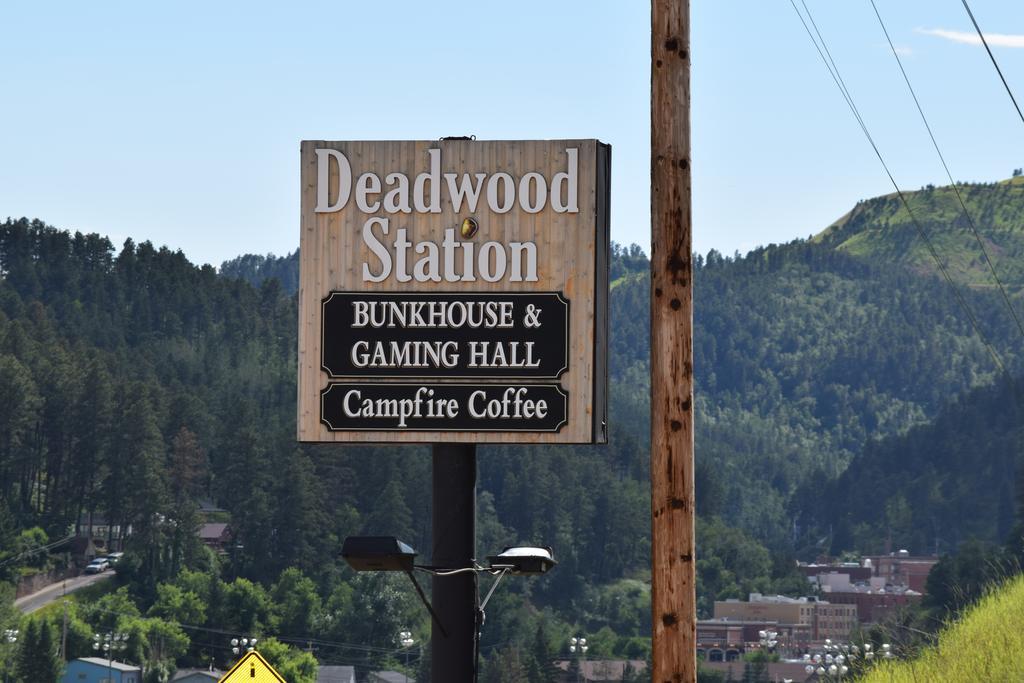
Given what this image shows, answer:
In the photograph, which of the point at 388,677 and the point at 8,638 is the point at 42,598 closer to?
the point at 8,638

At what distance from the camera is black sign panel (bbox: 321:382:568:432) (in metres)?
15.8

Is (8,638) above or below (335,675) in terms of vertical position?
above

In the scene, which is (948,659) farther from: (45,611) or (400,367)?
(45,611)

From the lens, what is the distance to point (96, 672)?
543 feet

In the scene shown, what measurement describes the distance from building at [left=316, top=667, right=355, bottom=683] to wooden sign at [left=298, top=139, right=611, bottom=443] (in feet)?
518

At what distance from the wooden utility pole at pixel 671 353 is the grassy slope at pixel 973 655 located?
602 cm

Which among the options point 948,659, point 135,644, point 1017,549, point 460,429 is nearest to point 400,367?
point 460,429

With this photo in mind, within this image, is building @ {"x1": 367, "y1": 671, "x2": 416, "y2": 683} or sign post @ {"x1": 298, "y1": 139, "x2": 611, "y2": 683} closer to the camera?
sign post @ {"x1": 298, "y1": 139, "x2": 611, "y2": 683}

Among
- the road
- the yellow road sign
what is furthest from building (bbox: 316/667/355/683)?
the yellow road sign

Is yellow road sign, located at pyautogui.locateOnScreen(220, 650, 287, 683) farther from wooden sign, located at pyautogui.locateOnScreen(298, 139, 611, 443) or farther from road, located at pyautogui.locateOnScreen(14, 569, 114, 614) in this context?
road, located at pyautogui.locateOnScreen(14, 569, 114, 614)

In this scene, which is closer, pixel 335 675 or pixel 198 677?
pixel 198 677

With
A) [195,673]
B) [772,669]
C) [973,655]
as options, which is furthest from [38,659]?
[973,655]

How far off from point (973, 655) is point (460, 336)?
567 centimetres

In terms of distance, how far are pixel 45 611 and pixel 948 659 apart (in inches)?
7101
